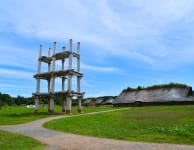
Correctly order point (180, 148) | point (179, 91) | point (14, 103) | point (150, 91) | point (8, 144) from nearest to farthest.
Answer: point (180, 148) → point (8, 144) → point (179, 91) → point (150, 91) → point (14, 103)

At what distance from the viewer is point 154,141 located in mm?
14008

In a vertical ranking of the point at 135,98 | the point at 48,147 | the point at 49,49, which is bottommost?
the point at 48,147

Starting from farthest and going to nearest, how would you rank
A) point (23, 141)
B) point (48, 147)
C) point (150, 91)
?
point (150, 91) → point (23, 141) → point (48, 147)

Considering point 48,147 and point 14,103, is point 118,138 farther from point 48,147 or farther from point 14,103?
point 14,103

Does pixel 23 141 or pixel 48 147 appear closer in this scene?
pixel 48 147

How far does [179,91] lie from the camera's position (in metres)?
66.4

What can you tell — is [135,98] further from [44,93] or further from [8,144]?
[8,144]

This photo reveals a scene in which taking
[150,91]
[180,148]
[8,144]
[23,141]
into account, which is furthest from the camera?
[150,91]

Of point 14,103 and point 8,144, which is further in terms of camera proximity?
point 14,103

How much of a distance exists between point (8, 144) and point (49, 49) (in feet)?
132

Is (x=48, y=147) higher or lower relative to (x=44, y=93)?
lower

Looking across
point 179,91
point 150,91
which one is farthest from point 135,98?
point 179,91

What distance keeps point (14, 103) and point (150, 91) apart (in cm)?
9164

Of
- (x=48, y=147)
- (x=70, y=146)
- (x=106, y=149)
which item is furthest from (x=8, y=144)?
(x=106, y=149)
